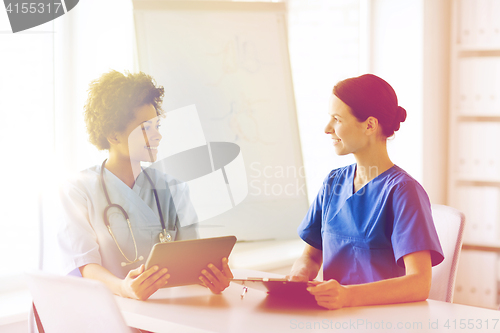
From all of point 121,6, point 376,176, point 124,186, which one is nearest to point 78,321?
point 124,186

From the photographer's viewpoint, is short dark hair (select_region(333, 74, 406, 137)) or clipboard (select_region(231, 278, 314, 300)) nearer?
clipboard (select_region(231, 278, 314, 300))

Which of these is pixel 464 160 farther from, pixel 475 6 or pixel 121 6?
pixel 121 6

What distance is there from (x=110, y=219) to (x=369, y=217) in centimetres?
74

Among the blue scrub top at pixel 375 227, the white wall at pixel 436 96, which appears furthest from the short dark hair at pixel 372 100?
the white wall at pixel 436 96

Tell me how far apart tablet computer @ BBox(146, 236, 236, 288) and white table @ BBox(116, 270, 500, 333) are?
0.05 m

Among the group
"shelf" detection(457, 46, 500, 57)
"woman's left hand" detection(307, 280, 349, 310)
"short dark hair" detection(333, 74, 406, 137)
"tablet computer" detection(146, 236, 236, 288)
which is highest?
"shelf" detection(457, 46, 500, 57)

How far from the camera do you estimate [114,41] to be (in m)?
1.95

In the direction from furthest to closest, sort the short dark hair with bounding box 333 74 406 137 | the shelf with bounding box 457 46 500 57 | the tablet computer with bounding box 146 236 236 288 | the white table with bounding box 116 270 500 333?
1. the shelf with bounding box 457 46 500 57
2. the short dark hair with bounding box 333 74 406 137
3. the tablet computer with bounding box 146 236 236 288
4. the white table with bounding box 116 270 500 333

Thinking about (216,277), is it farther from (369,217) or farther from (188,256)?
(369,217)

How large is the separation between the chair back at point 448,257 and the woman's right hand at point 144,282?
820 millimetres

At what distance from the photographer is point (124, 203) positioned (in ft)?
4.68

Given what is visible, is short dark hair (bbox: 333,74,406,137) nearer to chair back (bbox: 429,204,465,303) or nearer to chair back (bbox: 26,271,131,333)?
chair back (bbox: 429,204,465,303)

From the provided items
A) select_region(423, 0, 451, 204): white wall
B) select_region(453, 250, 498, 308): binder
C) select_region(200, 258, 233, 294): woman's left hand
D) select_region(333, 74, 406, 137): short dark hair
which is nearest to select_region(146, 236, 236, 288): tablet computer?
select_region(200, 258, 233, 294): woman's left hand

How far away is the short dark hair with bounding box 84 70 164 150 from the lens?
60.6 inches
